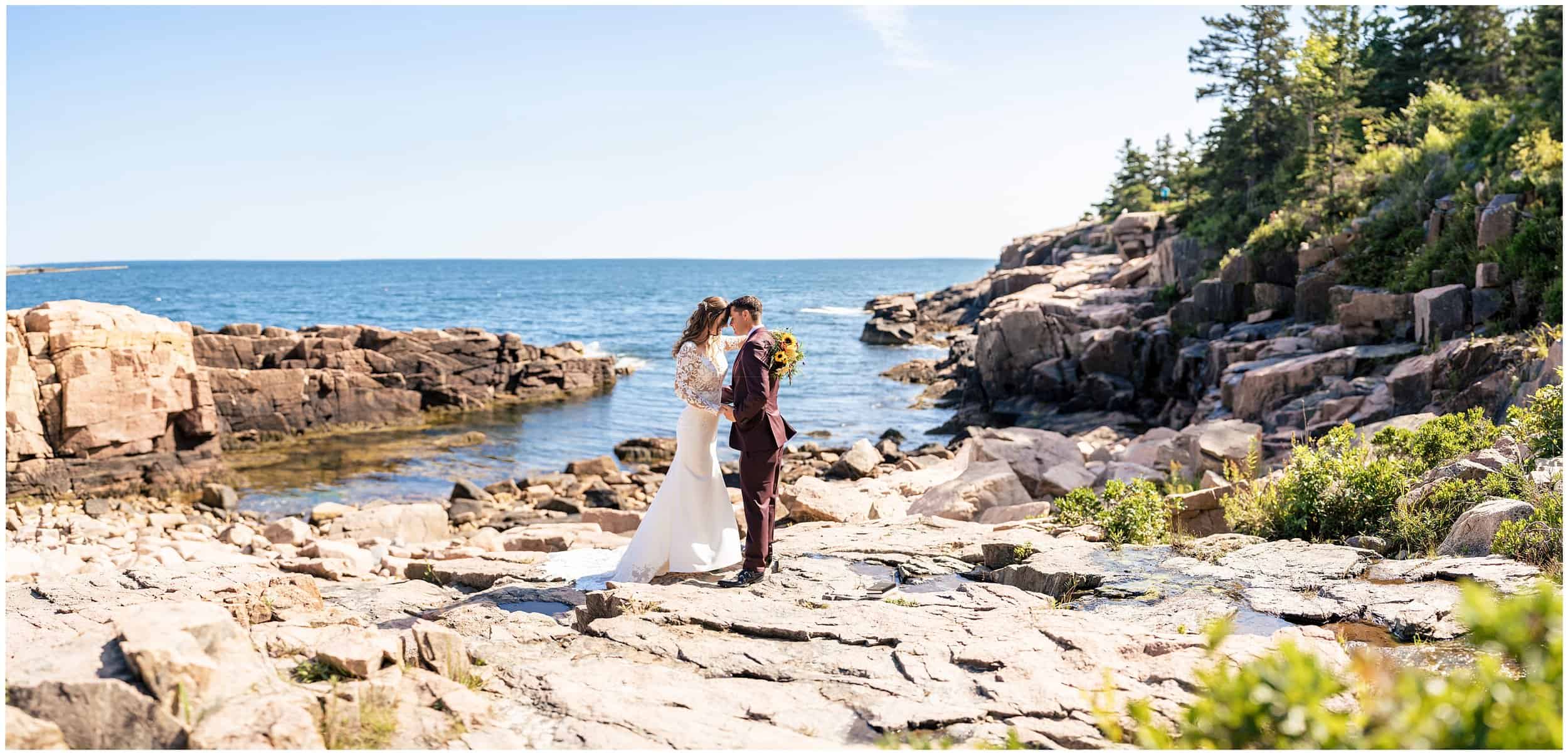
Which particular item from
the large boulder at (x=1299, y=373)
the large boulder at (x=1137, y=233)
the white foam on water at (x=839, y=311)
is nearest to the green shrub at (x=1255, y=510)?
the large boulder at (x=1299, y=373)

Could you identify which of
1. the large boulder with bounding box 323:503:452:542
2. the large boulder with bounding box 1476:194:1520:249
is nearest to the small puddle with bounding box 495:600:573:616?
the large boulder with bounding box 323:503:452:542

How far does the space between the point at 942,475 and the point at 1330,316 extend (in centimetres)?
931

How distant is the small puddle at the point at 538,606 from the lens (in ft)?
22.7

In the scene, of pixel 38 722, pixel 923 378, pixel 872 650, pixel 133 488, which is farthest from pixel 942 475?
pixel 923 378

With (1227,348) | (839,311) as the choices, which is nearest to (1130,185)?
(839,311)

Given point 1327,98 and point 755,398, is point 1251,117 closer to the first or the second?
point 1327,98

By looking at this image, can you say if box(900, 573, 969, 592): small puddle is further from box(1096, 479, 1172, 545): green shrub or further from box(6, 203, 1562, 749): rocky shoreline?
box(1096, 479, 1172, 545): green shrub

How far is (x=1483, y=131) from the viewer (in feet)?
69.0

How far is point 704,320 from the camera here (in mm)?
7539

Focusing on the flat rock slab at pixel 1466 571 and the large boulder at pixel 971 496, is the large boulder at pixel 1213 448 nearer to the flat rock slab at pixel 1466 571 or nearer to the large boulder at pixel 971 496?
the large boulder at pixel 971 496

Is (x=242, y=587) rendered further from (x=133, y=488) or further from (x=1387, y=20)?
(x=1387, y=20)

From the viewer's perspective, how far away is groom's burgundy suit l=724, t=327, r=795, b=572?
285 inches

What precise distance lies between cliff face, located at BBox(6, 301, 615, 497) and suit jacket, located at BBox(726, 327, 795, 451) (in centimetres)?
1613

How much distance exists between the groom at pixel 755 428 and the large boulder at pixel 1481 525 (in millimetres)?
4416
